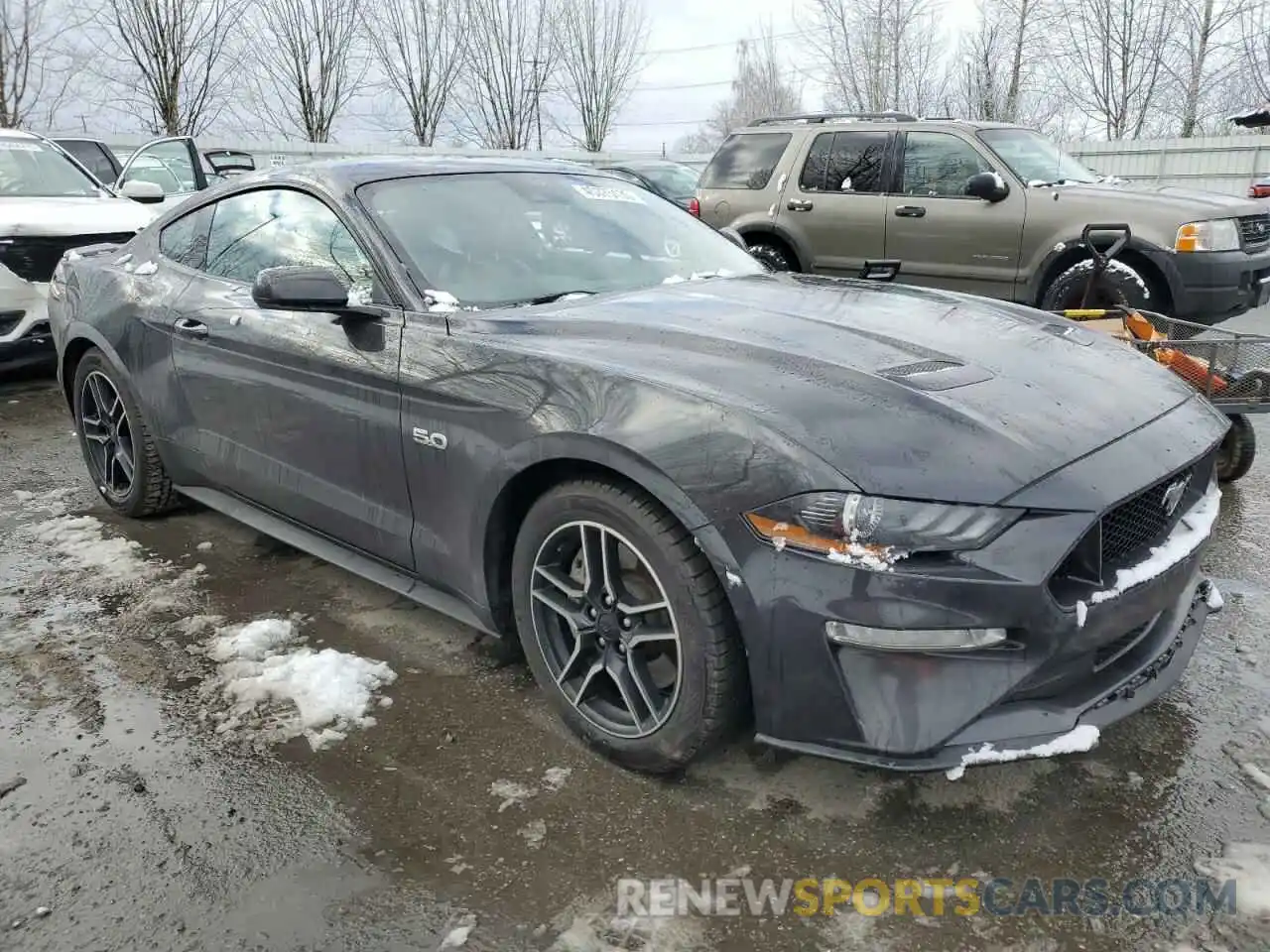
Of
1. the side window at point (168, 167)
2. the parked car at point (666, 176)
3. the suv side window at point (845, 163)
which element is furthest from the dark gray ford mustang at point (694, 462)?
the parked car at point (666, 176)

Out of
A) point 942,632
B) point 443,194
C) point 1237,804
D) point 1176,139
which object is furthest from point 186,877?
point 1176,139

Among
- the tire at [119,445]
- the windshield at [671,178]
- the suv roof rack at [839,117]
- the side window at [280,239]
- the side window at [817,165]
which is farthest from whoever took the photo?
the windshield at [671,178]

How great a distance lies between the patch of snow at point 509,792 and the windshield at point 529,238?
136cm

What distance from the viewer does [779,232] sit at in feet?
28.2

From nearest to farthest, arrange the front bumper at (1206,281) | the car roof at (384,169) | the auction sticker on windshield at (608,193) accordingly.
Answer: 1. the car roof at (384,169)
2. the auction sticker on windshield at (608,193)
3. the front bumper at (1206,281)

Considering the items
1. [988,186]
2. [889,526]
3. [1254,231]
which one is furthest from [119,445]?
[1254,231]

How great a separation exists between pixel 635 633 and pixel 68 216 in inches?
258

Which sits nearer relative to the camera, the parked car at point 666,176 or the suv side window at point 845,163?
the suv side window at point 845,163

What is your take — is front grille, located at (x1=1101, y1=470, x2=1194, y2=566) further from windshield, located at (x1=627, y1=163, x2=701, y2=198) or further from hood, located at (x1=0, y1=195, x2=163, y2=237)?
windshield, located at (x1=627, y1=163, x2=701, y2=198)

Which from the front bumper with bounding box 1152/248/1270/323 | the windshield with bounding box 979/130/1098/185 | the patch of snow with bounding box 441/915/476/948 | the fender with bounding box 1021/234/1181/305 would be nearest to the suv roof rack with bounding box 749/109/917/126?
the windshield with bounding box 979/130/1098/185

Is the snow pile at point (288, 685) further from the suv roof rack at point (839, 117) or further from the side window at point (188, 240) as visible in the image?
the suv roof rack at point (839, 117)

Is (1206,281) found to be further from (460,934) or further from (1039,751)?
(460,934)

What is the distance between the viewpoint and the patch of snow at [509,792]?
2.42 meters

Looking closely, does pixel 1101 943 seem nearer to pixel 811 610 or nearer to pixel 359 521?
pixel 811 610
